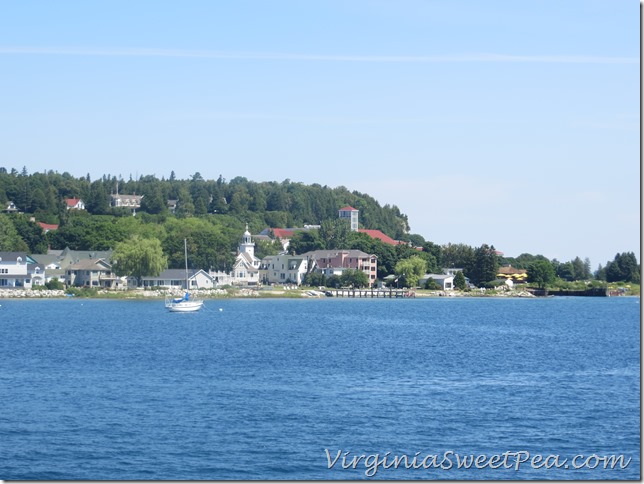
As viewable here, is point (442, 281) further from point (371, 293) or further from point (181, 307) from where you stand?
point (181, 307)

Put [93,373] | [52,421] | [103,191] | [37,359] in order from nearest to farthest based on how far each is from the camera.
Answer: [52,421]
[93,373]
[37,359]
[103,191]

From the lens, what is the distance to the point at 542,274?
13488cm

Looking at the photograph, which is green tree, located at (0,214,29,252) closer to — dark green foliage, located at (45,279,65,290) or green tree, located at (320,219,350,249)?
dark green foliage, located at (45,279,65,290)

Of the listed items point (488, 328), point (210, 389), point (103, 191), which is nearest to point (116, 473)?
point (210, 389)

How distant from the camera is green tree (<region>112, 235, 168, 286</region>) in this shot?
104 meters

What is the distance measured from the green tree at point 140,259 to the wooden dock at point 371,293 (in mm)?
23350

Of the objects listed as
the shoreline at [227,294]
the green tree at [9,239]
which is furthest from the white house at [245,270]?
the green tree at [9,239]

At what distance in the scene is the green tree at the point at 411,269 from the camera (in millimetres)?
125812

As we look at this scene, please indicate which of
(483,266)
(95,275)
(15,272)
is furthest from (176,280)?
(483,266)

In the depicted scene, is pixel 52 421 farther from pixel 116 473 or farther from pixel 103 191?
pixel 103 191

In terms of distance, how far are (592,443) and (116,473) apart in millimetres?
12206

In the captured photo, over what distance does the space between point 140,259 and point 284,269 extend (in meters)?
33.3

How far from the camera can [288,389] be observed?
3316 centimetres

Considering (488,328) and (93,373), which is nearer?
(93,373)
